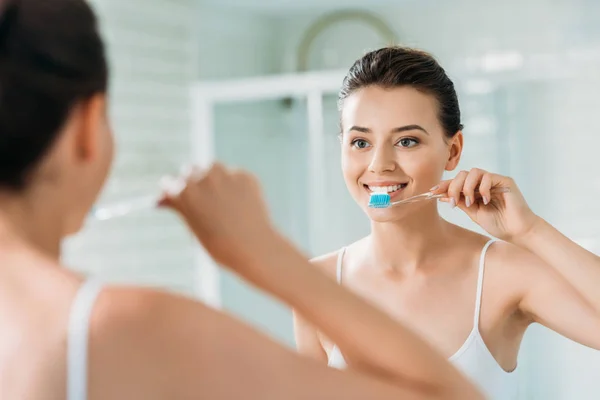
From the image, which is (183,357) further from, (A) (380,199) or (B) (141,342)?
(A) (380,199)

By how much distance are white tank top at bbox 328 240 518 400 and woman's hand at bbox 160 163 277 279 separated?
0.69 meters

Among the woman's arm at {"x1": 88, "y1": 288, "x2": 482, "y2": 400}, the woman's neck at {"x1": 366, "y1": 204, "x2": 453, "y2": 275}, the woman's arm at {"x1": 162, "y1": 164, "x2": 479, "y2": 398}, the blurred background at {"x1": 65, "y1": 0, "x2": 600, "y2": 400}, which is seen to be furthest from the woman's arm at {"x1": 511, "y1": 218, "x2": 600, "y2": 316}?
the blurred background at {"x1": 65, "y1": 0, "x2": 600, "y2": 400}

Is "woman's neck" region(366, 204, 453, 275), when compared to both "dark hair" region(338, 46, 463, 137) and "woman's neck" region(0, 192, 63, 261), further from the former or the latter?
"woman's neck" region(0, 192, 63, 261)

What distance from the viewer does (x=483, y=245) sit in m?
1.50

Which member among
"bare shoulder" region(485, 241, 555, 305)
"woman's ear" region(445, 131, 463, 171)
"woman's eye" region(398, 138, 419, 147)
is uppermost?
"woman's eye" region(398, 138, 419, 147)

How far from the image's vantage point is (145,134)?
3590 mm

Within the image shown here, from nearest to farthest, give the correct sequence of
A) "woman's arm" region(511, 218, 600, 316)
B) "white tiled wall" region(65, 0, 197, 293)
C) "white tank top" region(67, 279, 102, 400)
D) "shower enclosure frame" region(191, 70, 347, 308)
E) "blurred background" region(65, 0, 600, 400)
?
"white tank top" region(67, 279, 102, 400)
"woman's arm" region(511, 218, 600, 316)
"blurred background" region(65, 0, 600, 400)
"white tiled wall" region(65, 0, 197, 293)
"shower enclosure frame" region(191, 70, 347, 308)

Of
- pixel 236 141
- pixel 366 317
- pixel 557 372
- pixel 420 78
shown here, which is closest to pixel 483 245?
pixel 420 78

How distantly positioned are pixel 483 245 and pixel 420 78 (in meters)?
0.31

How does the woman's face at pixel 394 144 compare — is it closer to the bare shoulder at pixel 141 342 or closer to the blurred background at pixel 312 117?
the bare shoulder at pixel 141 342

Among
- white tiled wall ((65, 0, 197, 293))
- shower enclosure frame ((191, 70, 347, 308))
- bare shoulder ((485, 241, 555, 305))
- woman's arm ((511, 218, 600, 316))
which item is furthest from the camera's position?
shower enclosure frame ((191, 70, 347, 308))

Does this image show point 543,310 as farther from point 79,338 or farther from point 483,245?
point 79,338

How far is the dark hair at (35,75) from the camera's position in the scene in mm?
599

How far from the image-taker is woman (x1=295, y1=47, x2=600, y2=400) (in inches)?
53.2
